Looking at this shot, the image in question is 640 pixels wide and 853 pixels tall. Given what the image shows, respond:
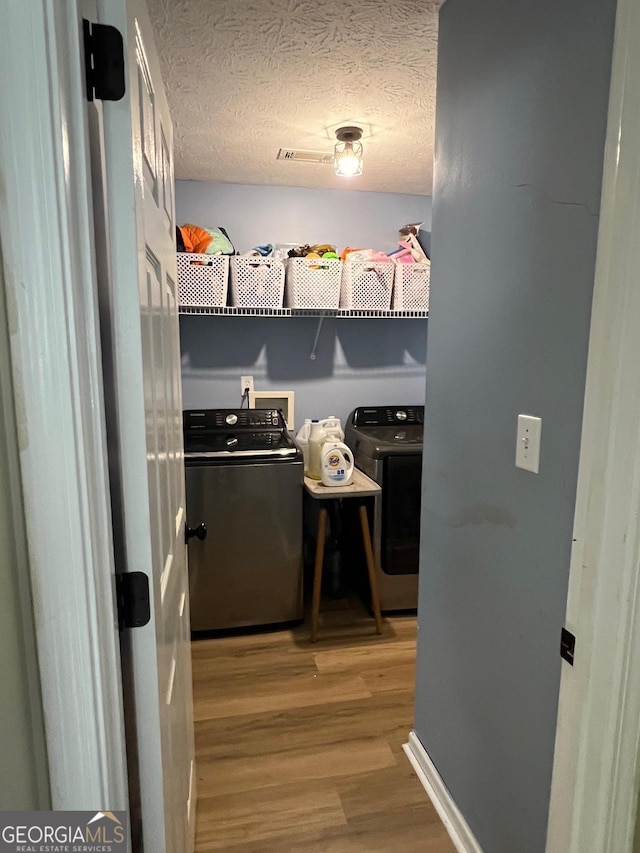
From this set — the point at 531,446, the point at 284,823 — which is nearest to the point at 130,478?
the point at 531,446

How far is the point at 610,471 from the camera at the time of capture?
2.50ft

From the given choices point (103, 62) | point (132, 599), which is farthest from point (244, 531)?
point (103, 62)

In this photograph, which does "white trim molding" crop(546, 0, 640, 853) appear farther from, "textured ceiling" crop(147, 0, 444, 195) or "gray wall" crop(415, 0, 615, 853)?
"textured ceiling" crop(147, 0, 444, 195)

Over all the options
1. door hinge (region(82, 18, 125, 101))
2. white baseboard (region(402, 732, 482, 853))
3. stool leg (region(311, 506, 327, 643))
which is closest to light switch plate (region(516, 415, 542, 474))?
door hinge (region(82, 18, 125, 101))

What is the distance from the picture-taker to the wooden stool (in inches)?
93.4

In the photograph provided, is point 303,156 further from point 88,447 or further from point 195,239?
point 88,447

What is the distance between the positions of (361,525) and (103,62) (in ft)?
7.02

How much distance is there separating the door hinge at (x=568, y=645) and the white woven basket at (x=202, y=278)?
82.5 inches

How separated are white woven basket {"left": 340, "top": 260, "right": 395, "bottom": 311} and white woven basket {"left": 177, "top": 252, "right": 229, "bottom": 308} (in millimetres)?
609

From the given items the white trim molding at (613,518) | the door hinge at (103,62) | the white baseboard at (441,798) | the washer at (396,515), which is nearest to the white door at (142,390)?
the door hinge at (103,62)

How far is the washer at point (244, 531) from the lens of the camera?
2348 mm

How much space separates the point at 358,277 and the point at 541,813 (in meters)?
2.23

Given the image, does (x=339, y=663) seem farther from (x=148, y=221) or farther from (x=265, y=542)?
(x=148, y=221)

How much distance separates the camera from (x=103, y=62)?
656mm
